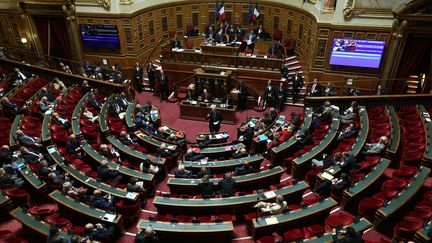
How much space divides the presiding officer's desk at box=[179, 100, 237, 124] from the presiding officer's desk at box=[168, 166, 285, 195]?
196 inches

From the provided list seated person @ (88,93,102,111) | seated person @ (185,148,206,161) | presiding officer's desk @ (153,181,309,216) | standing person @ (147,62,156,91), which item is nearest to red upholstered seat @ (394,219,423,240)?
presiding officer's desk @ (153,181,309,216)

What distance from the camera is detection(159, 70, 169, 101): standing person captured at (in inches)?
591

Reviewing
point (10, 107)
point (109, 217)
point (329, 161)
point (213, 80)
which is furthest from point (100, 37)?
point (329, 161)

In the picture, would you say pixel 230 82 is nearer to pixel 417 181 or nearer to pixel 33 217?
pixel 417 181

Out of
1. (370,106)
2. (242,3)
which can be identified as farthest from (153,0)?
(370,106)

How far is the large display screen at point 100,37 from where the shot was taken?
51.5 feet

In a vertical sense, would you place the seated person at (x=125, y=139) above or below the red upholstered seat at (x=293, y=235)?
above

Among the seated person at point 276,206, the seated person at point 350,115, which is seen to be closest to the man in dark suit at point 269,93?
the seated person at point 350,115

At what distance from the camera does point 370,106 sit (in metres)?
12.5

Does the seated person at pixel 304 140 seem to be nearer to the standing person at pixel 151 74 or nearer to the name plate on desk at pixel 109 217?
the name plate on desk at pixel 109 217

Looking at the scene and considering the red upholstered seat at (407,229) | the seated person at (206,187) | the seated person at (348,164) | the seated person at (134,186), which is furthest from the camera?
the seated person at (348,164)

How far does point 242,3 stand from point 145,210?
13.6 metres

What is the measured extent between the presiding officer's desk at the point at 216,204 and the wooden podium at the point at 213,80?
302 inches

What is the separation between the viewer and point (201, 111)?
13.9 meters
